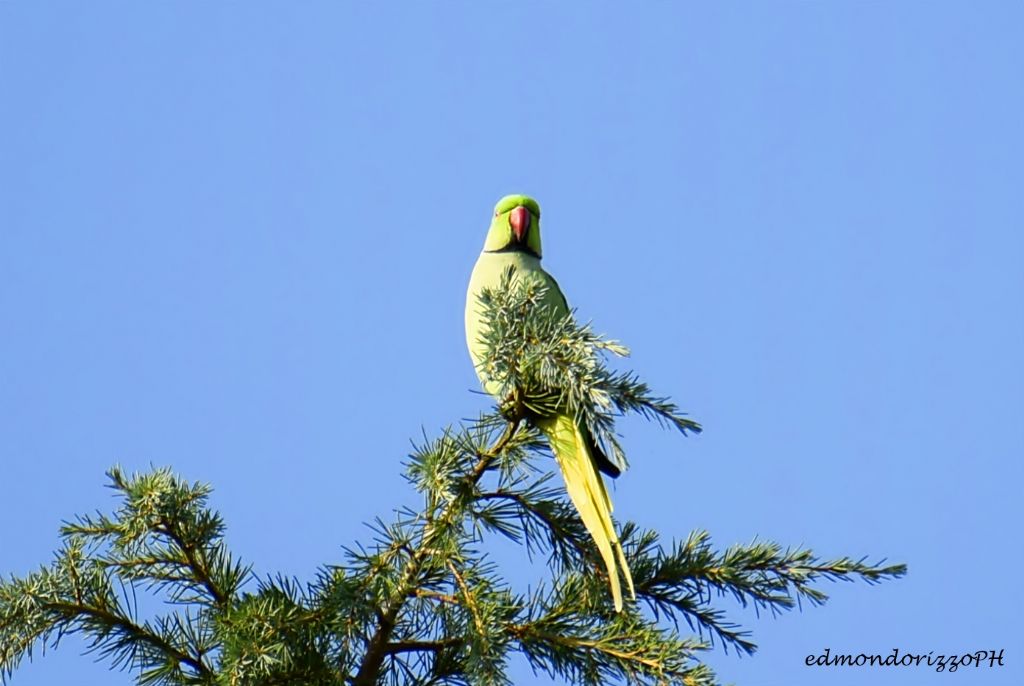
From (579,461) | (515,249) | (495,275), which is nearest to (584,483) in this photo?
(579,461)

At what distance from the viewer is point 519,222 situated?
461cm

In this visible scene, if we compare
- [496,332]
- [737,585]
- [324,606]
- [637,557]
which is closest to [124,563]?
[324,606]

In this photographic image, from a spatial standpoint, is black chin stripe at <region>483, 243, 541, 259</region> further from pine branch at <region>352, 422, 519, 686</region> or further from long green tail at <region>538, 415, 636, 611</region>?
pine branch at <region>352, 422, 519, 686</region>

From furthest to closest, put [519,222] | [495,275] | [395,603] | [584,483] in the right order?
[519,222] → [495,275] → [584,483] → [395,603]

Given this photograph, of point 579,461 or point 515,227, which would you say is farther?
point 515,227

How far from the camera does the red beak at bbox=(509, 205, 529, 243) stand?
461cm

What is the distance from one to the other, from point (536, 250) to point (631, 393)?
2.27m

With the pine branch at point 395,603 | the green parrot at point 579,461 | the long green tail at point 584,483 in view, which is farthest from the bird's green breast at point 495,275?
the pine branch at point 395,603

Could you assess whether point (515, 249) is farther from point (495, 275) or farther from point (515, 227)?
point (495, 275)

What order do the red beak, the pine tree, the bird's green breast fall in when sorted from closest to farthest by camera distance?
1. the pine tree
2. the bird's green breast
3. the red beak

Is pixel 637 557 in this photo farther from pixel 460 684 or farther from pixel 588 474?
pixel 460 684

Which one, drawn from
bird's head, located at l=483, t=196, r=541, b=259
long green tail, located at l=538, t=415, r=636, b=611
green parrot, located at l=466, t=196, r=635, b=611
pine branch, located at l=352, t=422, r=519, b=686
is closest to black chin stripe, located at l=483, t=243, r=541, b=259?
bird's head, located at l=483, t=196, r=541, b=259

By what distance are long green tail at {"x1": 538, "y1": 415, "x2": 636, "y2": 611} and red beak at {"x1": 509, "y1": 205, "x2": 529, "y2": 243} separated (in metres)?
1.66

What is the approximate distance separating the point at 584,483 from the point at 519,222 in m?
1.87
